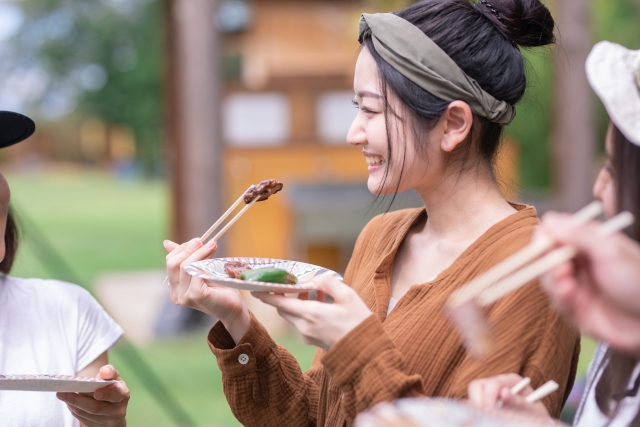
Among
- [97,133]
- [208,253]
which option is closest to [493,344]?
Answer: [208,253]

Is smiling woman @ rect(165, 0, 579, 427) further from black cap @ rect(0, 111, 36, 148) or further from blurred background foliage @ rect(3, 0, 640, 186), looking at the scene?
blurred background foliage @ rect(3, 0, 640, 186)

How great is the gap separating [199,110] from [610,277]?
18.2ft

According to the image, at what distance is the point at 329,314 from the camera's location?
1.65 metres

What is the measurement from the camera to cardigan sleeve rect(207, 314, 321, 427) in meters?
2.08

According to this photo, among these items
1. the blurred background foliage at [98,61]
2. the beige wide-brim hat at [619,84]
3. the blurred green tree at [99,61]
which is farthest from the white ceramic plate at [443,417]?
the blurred green tree at [99,61]

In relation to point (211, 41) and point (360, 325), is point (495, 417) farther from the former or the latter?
point (211, 41)

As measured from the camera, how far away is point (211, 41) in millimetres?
6559

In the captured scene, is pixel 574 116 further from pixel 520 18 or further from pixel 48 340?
pixel 48 340

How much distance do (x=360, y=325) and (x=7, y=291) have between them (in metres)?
1.11

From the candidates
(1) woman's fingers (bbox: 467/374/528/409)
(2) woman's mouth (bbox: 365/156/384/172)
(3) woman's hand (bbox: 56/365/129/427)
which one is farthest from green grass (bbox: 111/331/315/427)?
(1) woman's fingers (bbox: 467/374/528/409)

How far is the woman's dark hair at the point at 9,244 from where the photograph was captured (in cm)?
218

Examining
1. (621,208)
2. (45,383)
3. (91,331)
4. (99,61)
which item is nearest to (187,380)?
(91,331)

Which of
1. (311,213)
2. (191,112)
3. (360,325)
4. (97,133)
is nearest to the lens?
(360,325)

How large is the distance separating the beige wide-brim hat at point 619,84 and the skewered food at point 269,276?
80cm
